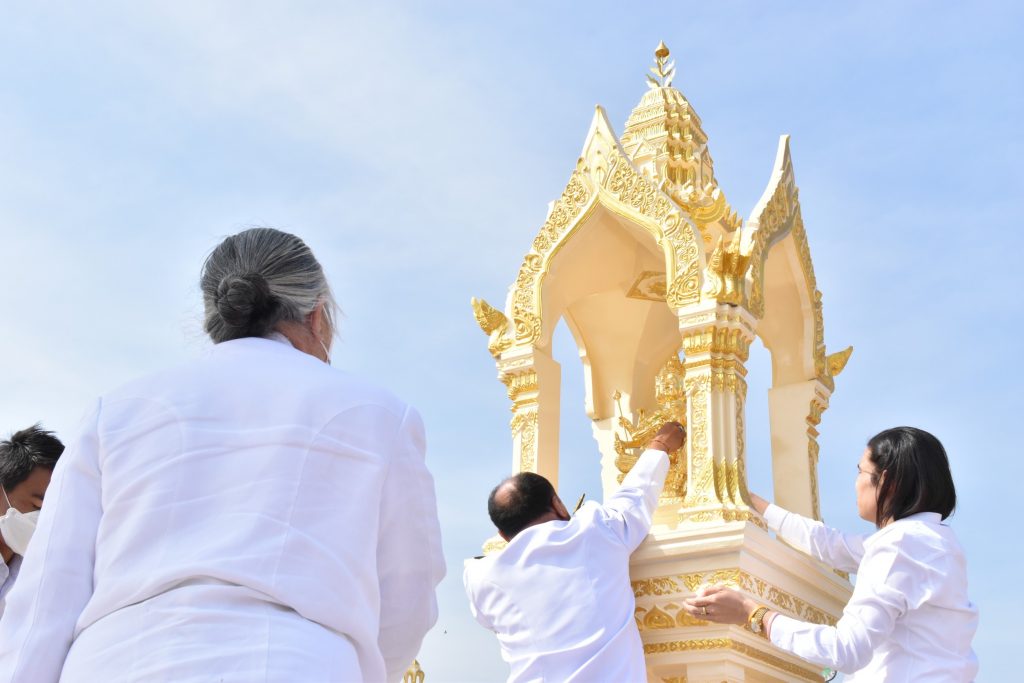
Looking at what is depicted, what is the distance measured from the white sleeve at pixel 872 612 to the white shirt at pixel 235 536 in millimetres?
2060

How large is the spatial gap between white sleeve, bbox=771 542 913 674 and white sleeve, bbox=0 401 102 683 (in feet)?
8.28

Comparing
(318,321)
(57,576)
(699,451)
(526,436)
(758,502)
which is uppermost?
(526,436)

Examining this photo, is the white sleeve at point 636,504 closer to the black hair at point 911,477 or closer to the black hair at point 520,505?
the black hair at point 520,505

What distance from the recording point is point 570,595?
15.3 feet

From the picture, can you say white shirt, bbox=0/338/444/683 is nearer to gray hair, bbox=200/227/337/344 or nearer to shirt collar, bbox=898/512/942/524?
gray hair, bbox=200/227/337/344

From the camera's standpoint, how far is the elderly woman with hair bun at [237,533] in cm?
173

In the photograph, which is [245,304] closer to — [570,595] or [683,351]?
[570,595]

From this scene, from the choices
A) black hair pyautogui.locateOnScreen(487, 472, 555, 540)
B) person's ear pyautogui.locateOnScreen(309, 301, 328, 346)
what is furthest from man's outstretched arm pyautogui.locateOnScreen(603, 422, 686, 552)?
person's ear pyautogui.locateOnScreen(309, 301, 328, 346)

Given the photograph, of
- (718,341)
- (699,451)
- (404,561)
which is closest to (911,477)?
(699,451)

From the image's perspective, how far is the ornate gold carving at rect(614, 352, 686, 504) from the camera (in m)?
6.81

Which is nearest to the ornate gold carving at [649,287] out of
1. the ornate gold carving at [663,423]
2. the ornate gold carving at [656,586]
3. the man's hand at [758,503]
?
the ornate gold carving at [663,423]

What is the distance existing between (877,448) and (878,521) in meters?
0.25

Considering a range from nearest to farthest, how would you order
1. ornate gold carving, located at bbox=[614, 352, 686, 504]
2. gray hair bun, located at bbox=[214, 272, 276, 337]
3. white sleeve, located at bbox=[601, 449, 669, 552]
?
gray hair bun, located at bbox=[214, 272, 276, 337] < white sleeve, located at bbox=[601, 449, 669, 552] < ornate gold carving, located at bbox=[614, 352, 686, 504]

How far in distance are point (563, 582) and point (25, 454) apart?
81.8 inches
